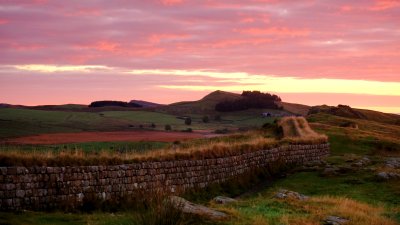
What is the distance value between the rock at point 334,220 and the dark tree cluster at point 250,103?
412 feet

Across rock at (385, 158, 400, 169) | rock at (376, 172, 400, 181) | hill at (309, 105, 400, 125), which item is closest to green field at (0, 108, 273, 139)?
hill at (309, 105, 400, 125)

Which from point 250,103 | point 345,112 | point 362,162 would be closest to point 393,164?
point 362,162

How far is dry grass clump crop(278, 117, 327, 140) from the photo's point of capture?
158 ft

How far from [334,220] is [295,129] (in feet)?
102

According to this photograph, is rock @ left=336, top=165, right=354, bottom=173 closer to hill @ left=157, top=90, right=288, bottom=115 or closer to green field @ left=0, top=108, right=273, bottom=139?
green field @ left=0, top=108, right=273, bottom=139

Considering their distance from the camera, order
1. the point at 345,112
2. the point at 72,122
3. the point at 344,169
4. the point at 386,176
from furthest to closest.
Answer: the point at 345,112
the point at 72,122
the point at 344,169
the point at 386,176

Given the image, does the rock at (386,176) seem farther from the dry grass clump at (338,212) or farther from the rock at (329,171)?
the dry grass clump at (338,212)

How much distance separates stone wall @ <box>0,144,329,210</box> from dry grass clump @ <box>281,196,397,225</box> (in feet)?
22.7

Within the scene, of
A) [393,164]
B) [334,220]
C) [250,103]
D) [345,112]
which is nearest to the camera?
[334,220]

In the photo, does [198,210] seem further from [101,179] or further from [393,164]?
[393,164]

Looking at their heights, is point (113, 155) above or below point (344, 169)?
above

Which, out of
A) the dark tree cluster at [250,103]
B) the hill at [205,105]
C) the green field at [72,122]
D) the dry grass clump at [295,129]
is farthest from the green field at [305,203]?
the hill at [205,105]

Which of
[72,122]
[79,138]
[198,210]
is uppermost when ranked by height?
[72,122]

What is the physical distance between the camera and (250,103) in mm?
148000
